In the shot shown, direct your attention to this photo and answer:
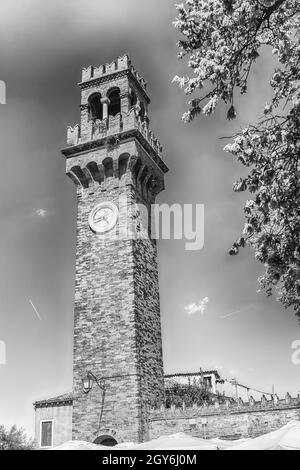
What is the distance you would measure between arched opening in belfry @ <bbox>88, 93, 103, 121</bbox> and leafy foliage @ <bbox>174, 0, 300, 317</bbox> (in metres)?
17.8

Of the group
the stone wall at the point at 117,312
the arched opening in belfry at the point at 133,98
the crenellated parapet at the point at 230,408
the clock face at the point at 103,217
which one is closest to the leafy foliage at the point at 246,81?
the crenellated parapet at the point at 230,408

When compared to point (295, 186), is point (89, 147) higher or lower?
higher

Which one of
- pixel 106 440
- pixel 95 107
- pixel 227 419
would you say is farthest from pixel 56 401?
pixel 95 107

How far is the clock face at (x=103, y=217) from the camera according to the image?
22.9m

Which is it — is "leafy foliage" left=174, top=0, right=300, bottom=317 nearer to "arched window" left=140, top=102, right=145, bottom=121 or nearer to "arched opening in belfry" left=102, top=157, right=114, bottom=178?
"arched opening in belfry" left=102, top=157, right=114, bottom=178

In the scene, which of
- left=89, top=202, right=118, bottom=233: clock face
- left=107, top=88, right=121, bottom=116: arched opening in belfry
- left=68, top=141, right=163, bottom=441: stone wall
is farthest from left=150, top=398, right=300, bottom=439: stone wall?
left=107, top=88, right=121, bottom=116: arched opening in belfry

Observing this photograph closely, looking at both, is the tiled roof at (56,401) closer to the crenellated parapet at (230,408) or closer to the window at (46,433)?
the window at (46,433)

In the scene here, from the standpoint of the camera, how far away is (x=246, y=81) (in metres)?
8.31

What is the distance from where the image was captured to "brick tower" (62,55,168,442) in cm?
1961

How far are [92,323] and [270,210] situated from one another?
13.5 meters

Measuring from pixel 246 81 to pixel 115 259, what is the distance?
1448cm

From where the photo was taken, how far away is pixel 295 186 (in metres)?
8.54
